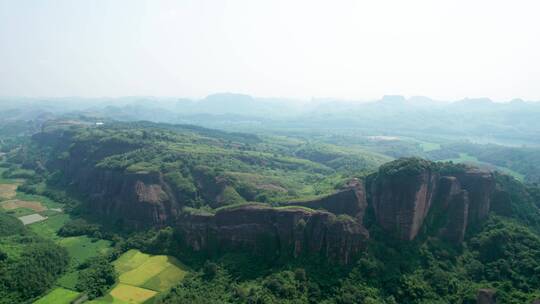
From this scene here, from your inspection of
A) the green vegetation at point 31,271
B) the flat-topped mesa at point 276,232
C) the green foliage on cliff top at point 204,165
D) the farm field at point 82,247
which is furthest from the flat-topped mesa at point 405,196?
the green vegetation at point 31,271

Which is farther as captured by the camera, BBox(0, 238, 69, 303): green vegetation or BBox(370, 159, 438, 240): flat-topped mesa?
BBox(370, 159, 438, 240): flat-topped mesa

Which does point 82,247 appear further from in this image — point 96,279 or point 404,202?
point 404,202

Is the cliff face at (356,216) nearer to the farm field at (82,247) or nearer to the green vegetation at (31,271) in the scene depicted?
the farm field at (82,247)

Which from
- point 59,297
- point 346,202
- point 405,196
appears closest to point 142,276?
point 59,297

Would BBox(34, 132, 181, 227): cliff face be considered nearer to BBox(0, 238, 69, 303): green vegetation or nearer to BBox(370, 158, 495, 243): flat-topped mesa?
BBox(0, 238, 69, 303): green vegetation

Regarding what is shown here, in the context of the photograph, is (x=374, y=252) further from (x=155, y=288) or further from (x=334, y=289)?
(x=155, y=288)

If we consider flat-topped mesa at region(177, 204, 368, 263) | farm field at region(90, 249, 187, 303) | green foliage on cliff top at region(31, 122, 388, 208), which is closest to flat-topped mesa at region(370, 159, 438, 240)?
flat-topped mesa at region(177, 204, 368, 263)
